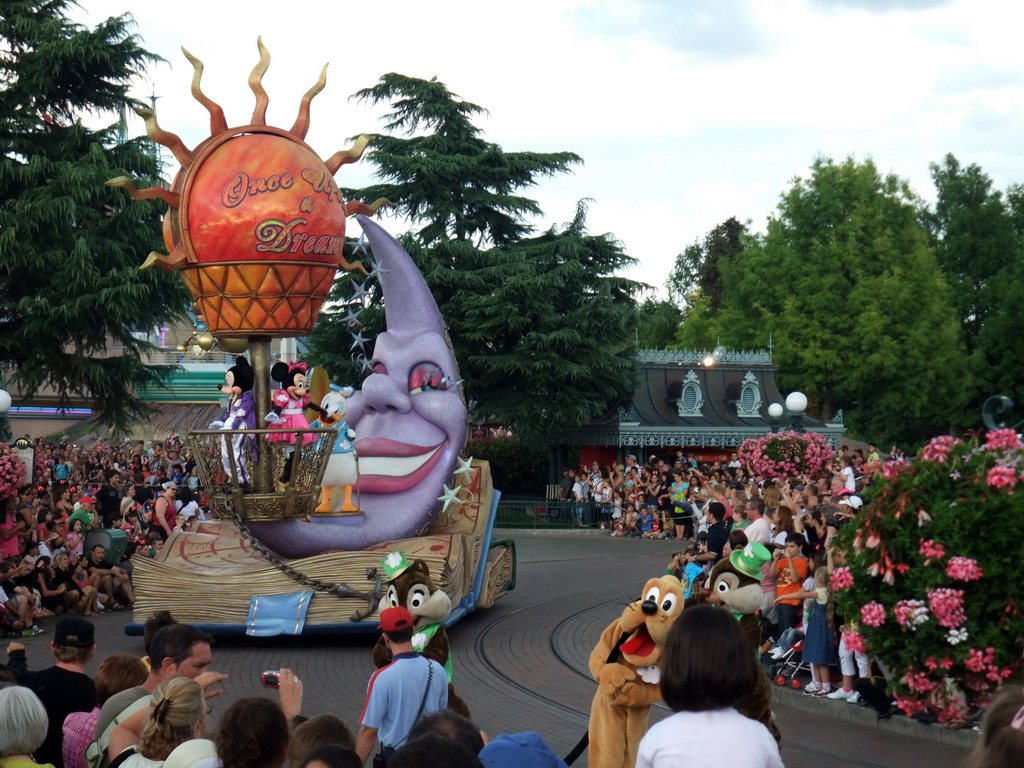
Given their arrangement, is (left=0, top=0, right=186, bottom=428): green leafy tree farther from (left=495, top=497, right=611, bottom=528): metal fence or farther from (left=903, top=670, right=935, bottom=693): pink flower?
(left=903, top=670, right=935, bottom=693): pink flower

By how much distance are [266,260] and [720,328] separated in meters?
34.7

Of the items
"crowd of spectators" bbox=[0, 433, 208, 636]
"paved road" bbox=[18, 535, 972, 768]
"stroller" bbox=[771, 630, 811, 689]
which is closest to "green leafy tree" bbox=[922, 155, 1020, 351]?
"paved road" bbox=[18, 535, 972, 768]

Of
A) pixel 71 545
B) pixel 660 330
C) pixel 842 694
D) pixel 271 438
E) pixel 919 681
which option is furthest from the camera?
pixel 660 330

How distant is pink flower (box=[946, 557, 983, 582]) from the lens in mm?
5965

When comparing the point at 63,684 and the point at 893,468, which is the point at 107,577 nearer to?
the point at 63,684

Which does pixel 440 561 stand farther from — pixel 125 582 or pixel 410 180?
pixel 410 180

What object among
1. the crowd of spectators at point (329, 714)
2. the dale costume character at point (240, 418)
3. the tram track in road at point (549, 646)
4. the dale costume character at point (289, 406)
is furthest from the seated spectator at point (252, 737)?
the dale costume character at point (289, 406)

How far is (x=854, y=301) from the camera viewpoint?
40.1m

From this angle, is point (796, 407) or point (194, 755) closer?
point (194, 755)

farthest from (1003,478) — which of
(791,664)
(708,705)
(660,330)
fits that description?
(660,330)

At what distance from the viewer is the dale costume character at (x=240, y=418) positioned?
1218cm

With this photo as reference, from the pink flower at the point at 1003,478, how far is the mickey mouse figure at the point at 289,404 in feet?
24.8

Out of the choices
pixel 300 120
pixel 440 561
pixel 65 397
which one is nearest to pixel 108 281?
pixel 65 397

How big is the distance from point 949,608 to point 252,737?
3635 mm
